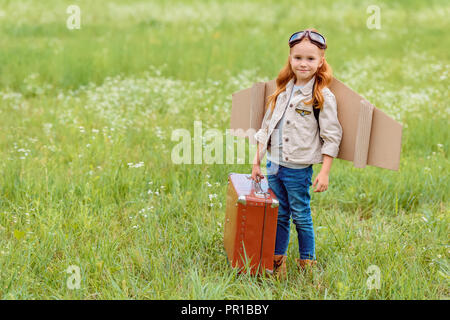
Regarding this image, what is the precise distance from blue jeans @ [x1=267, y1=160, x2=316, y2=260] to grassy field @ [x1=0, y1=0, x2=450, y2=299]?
0.17m

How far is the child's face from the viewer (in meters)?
2.80

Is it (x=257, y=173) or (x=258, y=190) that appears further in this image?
(x=257, y=173)

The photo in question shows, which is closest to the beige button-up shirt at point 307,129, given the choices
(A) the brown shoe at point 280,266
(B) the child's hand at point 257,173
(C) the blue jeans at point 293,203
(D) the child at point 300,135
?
(D) the child at point 300,135

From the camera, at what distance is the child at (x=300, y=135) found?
2836 mm

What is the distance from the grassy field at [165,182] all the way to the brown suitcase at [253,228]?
0.12m

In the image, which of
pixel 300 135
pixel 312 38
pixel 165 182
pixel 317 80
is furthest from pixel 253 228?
pixel 165 182

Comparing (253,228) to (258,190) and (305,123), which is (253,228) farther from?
(305,123)

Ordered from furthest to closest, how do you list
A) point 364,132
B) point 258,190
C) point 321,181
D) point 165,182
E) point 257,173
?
point 165,182 < point 257,173 < point 258,190 < point 321,181 < point 364,132

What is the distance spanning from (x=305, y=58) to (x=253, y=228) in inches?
39.9

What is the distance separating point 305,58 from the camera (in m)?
2.82

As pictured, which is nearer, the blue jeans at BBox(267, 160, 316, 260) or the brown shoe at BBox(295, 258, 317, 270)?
the blue jeans at BBox(267, 160, 316, 260)

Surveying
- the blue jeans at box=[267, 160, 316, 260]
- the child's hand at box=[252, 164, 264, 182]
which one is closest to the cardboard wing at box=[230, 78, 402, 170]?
the blue jeans at box=[267, 160, 316, 260]

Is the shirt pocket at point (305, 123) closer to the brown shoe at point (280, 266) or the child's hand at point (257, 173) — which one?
the child's hand at point (257, 173)

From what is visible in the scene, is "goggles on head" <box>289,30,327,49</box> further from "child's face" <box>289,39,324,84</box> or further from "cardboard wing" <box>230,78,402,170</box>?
"cardboard wing" <box>230,78,402,170</box>
